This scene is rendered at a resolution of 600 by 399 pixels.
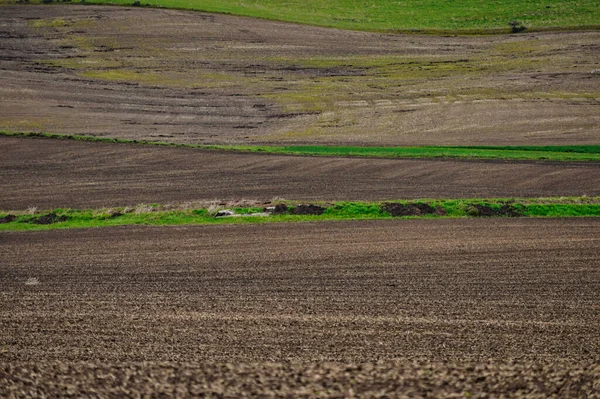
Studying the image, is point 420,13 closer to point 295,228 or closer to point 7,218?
point 295,228

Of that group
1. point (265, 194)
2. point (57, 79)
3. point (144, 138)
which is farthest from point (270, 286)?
point (57, 79)

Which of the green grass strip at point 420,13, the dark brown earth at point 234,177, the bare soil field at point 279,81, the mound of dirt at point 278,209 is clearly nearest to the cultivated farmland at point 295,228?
the dark brown earth at point 234,177

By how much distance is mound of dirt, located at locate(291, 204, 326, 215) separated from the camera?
→ 25.3m

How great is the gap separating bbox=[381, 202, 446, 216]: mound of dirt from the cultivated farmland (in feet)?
1.31

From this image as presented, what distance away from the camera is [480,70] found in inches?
2345

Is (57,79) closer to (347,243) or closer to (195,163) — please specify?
(195,163)

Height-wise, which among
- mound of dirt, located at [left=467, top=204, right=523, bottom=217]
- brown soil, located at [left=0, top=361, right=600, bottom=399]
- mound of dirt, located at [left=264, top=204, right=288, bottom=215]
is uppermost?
mound of dirt, located at [left=467, top=204, right=523, bottom=217]

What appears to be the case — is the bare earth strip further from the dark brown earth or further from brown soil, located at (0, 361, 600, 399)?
the dark brown earth

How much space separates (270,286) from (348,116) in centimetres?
3228

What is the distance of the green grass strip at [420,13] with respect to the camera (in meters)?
72.1

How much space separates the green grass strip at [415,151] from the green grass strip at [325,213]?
927 centimetres

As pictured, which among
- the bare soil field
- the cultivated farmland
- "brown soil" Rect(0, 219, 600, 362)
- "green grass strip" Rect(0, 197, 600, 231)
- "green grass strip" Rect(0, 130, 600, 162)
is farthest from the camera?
the bare soil field

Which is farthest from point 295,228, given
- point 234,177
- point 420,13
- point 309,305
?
point 420,13

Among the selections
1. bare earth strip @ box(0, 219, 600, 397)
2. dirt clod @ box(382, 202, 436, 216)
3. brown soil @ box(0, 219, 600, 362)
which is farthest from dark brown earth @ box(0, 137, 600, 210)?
bare earth strip @ box(0, 219, 600, 397)
